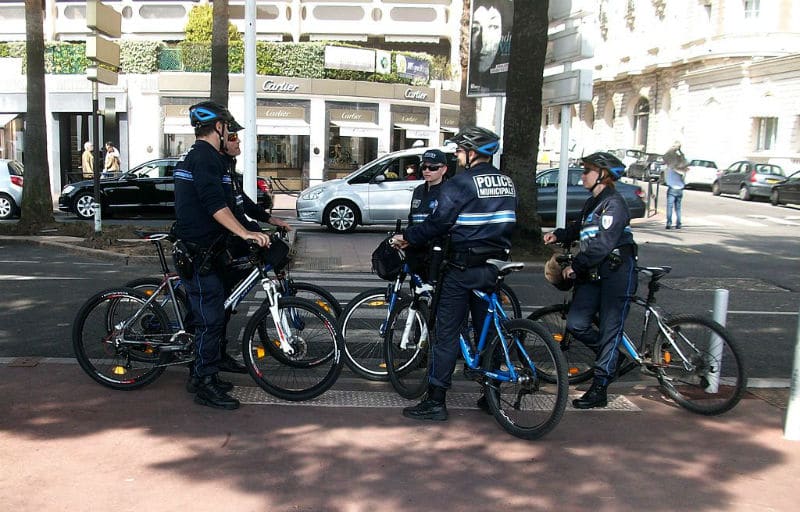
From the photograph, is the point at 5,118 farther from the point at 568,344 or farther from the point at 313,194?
the point at 568,344

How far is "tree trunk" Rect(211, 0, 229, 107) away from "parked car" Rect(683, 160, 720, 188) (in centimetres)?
2613

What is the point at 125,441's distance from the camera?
4.50 m

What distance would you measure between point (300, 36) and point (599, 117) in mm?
29071

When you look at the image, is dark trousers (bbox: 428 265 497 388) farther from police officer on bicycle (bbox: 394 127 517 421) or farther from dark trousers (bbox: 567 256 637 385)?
dark trousers (bbox: 567 256 637 385)

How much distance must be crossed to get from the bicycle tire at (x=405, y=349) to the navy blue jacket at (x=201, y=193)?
1.34 metres

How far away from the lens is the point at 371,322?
5.72m

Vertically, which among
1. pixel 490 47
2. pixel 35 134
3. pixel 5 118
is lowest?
pixel 35 134

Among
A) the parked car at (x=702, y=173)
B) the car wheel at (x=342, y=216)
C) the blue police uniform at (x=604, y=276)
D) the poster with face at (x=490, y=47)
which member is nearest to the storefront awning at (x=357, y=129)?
the parked car at (x=702, y=173)

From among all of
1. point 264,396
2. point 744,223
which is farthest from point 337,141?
point 264,396

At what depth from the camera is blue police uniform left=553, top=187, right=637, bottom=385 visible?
512cm

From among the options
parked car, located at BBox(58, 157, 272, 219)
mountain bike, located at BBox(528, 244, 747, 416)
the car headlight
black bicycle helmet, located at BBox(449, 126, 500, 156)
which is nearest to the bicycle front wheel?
mountain bike, located at BBox(528, 244, 747, 416)

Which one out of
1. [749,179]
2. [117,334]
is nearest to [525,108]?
[117,334]

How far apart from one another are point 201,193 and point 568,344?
2.82m

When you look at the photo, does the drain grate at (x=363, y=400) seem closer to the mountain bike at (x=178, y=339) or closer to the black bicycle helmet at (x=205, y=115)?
the mountain bike at (x=178, y=339)
